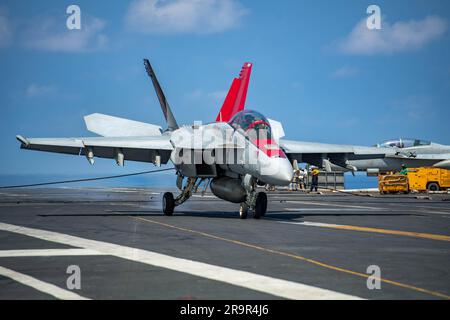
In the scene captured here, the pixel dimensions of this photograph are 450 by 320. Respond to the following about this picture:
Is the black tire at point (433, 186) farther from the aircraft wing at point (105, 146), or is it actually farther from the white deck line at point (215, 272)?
the white deck line at point (215, 272)

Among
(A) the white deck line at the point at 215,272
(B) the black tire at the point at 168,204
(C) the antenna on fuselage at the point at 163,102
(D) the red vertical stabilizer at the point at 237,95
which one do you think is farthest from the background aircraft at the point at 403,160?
(A) the white deck line at the point at 215,272

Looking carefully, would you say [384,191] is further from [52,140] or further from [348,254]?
[348,254]

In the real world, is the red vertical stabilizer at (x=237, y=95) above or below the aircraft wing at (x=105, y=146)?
above

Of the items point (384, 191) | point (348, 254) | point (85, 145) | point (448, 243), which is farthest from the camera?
point (384, 191)

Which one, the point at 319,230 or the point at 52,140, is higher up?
the point at 52,140

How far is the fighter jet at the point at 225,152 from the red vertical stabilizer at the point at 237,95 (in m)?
10.8

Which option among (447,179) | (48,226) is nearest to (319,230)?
(48,226)

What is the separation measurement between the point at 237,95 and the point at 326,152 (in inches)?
566

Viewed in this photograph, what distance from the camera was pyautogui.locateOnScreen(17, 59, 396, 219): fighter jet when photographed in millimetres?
20250

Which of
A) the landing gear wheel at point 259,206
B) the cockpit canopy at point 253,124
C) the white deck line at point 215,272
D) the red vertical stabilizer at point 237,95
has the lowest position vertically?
the white deck line at point 215,272

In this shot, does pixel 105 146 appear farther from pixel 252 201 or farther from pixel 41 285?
pixel 41 285

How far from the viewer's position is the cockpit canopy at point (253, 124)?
67.6 feet
